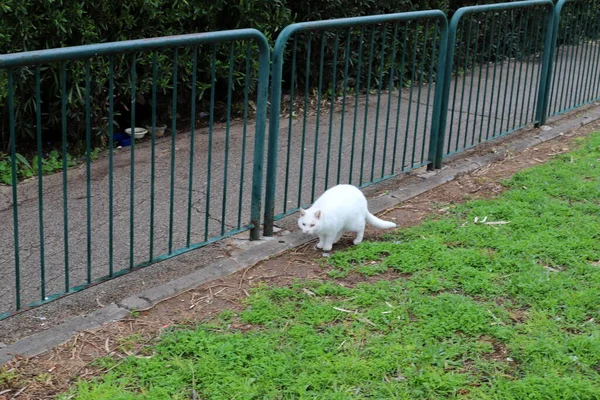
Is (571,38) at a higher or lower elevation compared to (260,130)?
higher

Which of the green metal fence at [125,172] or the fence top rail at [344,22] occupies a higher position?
the fence top rail at [344,22]

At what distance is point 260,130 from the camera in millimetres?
4953

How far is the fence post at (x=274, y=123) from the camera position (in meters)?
4.84

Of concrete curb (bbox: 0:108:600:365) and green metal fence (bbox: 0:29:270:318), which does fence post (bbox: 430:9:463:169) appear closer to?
concrete curb (bbox: 0:108:600:365)

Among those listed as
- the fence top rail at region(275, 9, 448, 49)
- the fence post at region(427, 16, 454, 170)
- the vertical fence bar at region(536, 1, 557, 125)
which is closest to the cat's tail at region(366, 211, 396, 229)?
the fence top rail at region(275, 9, 448, 49)

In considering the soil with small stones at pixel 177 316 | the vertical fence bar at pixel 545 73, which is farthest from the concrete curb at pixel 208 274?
the vertical fence bar at pixel 545 73

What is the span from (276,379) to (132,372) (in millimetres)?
642

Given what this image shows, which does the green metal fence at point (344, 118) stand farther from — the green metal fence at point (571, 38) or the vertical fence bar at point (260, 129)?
the green metal fence at point (571, 38)

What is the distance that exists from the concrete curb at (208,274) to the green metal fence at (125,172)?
177 millimetres

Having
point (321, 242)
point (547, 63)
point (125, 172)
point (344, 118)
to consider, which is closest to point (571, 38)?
point (547, 63)

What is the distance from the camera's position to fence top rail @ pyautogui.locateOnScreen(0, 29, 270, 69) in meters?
3.61

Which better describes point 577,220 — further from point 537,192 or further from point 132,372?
point 132,372

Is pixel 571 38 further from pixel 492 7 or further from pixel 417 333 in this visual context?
pixel 417 333

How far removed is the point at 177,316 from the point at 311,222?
1.09 metres
